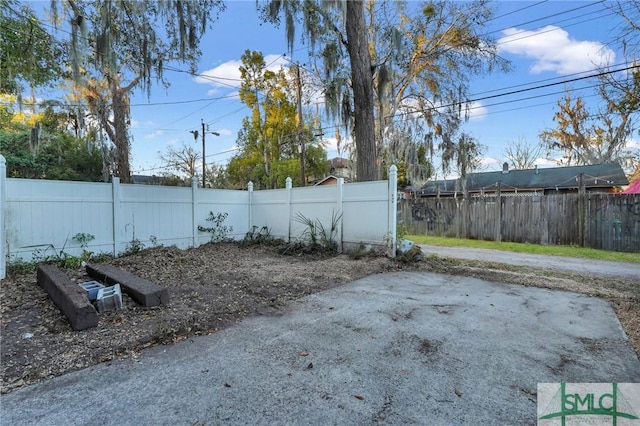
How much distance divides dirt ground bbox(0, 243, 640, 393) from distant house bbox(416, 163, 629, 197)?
8.26 meters

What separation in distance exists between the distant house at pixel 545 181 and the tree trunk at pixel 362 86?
674 centimetres

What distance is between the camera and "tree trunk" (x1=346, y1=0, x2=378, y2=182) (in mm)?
6863

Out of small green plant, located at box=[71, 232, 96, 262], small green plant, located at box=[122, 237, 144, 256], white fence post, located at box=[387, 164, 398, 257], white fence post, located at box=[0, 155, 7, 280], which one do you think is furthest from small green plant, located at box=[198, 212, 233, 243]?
white fence post, located at box=[387, 164, 398, 257]

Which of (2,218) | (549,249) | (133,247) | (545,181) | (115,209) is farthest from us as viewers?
(545,181)

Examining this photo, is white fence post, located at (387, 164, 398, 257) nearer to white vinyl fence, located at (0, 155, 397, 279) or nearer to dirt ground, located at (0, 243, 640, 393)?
white vinyl fence, located at (0, 155, 397, 279)

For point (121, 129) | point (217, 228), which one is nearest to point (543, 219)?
point (217, 228)

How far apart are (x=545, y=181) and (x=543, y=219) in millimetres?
9471

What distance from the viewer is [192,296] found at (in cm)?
369

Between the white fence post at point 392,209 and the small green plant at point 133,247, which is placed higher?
the white fence post at point 392,209

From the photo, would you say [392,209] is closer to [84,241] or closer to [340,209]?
[340,209]

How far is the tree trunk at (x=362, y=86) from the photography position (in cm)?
686

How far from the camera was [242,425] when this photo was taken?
1533 mm

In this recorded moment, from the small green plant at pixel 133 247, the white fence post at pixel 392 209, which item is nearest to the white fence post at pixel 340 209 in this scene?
the white fence post at pixel 392 209

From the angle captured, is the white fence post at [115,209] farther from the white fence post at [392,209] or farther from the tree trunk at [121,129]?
the white fence post at [392,209]
